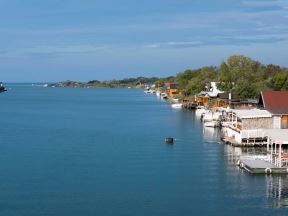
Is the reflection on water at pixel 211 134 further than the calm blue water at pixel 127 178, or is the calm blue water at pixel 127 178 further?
the reflection on water at pixel 211 134

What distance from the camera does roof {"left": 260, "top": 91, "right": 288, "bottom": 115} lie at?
46.3 metres

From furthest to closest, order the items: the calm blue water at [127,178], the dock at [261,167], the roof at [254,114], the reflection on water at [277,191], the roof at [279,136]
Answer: the roof at [254,114], the roof at [279,136], the dock at [261,167], the reflection on water at [277,191], the calm blue water at [127,178]

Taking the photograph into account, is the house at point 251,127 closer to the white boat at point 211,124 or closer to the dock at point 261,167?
the dock at point 261,167

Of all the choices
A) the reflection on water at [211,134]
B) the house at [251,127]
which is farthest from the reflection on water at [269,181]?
the reflection on water at [211,134]

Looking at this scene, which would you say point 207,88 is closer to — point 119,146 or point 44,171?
point 119,146

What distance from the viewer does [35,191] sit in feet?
92.4

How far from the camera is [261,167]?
1262 inches

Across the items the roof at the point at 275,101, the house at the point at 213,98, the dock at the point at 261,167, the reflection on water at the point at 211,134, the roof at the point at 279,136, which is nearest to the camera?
the dock at the point at 261,167

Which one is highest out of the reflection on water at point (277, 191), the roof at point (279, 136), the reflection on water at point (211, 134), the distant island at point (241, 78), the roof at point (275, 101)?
the distant island at point (241, 78)

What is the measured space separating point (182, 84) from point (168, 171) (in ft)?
302

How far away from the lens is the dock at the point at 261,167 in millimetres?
31531

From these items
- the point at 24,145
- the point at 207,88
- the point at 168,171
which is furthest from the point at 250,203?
the point at 207,88

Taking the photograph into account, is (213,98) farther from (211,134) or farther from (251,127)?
(251,127)

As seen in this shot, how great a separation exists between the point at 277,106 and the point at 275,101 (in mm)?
750
